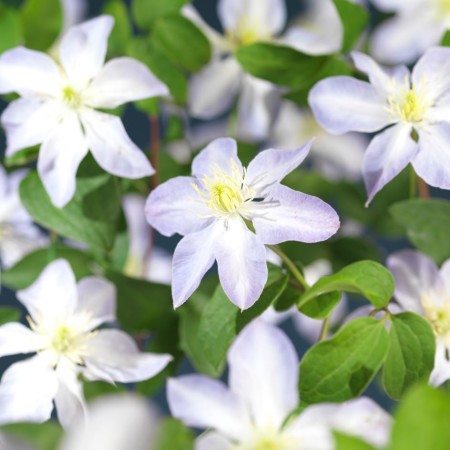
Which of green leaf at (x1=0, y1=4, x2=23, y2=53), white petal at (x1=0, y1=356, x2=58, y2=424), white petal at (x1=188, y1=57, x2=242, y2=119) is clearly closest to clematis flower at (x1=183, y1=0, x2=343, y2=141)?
white petal at (x1=188, y1=57, x2=242, y2=119)

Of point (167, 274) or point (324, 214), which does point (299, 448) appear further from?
point (167, 274)

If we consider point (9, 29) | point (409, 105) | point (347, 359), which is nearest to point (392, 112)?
point (409, 105)

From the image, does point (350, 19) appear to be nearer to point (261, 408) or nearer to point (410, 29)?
point (410, 29)

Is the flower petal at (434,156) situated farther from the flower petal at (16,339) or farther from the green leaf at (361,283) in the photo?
the flower petal at (16,339)

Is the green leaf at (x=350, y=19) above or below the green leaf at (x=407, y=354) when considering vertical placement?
above

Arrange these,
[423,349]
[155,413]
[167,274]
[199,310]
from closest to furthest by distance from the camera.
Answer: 1. [155,413]
2. [423,349]
3. [199,310]
4. [167,274]

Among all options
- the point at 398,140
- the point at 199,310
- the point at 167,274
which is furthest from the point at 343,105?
the point at 167,274

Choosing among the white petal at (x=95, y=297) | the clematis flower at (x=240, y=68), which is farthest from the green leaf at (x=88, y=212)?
the clematis flower at (x=240, y=68)
